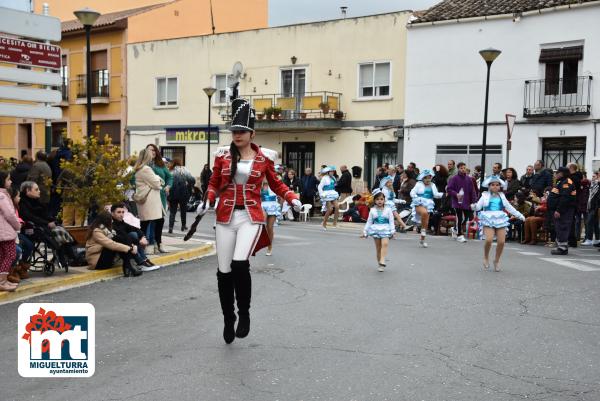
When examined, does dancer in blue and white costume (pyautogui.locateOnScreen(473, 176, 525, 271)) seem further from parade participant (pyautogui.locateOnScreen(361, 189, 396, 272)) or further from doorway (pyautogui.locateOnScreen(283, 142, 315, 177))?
doorway (pyautogui.locateOnScreen(283, 142, 315, 177))

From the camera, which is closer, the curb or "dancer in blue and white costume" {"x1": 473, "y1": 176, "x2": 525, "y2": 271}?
the curb

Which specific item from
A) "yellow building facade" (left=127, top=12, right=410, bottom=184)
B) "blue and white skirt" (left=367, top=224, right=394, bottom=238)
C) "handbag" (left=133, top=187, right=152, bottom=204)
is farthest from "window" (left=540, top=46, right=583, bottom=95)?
Result: "handbag" (left=133, top=187, right=152, bottom=204)

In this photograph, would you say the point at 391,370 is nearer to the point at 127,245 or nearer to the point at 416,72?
the point at 127,245

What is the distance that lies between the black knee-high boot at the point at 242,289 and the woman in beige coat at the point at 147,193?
6146mm

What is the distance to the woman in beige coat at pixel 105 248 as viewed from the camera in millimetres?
10086

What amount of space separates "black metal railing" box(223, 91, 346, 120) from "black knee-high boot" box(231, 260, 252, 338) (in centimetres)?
2149

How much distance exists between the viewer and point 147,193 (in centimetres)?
1187

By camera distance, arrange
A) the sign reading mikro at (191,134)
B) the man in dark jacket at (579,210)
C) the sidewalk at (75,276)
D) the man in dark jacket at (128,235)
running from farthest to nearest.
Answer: the sign reading mikro at (191,134)
the man in dark jacket at (579,210)
the man in dark jacket at (128,235)
the sidewalk at (75,276)

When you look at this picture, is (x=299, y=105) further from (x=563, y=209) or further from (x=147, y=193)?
(x=147, y=193)

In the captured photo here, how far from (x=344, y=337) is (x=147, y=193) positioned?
20.9 ft

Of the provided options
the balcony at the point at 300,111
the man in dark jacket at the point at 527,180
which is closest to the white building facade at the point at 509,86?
the balcony at the point at 300,111

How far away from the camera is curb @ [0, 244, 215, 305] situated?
8.48m

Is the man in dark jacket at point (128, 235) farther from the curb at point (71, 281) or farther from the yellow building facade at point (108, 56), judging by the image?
the yellow building facade at point (108, 56)

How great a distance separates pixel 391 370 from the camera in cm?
548
